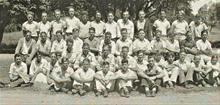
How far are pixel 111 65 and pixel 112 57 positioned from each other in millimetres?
313

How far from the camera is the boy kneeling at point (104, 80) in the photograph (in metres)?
10.5

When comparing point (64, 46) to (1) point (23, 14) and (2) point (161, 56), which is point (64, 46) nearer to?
(2) point (161, 56)

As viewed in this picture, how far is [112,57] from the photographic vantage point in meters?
11.4

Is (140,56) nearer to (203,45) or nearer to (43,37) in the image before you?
(203,45)

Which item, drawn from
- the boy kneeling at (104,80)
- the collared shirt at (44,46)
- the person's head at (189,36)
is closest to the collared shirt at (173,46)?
the person's head at (189,36)

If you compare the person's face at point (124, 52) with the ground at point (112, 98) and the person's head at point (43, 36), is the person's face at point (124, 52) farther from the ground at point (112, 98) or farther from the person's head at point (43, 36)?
the person's head at point (43, 36)

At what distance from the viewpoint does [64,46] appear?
11.8 meters

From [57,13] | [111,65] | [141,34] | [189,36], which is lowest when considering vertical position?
[111,65]

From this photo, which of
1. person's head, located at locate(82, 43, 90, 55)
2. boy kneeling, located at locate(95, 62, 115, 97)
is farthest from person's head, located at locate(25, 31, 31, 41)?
boy kneeling, located at locate(95, 62, 115, 97)

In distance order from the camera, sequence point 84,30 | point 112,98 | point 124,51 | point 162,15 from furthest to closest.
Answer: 1. point 162,15
2. point 84,30
3. point 124,51
4. point 112,98

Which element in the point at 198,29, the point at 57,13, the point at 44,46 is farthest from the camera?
the point at 198,29

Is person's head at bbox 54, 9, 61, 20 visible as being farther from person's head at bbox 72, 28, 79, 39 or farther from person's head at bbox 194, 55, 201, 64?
person's head at bbox 194, 55, 201, 64

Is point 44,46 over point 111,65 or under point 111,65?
over

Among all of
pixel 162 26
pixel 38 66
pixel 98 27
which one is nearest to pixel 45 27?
pixel 38 66
